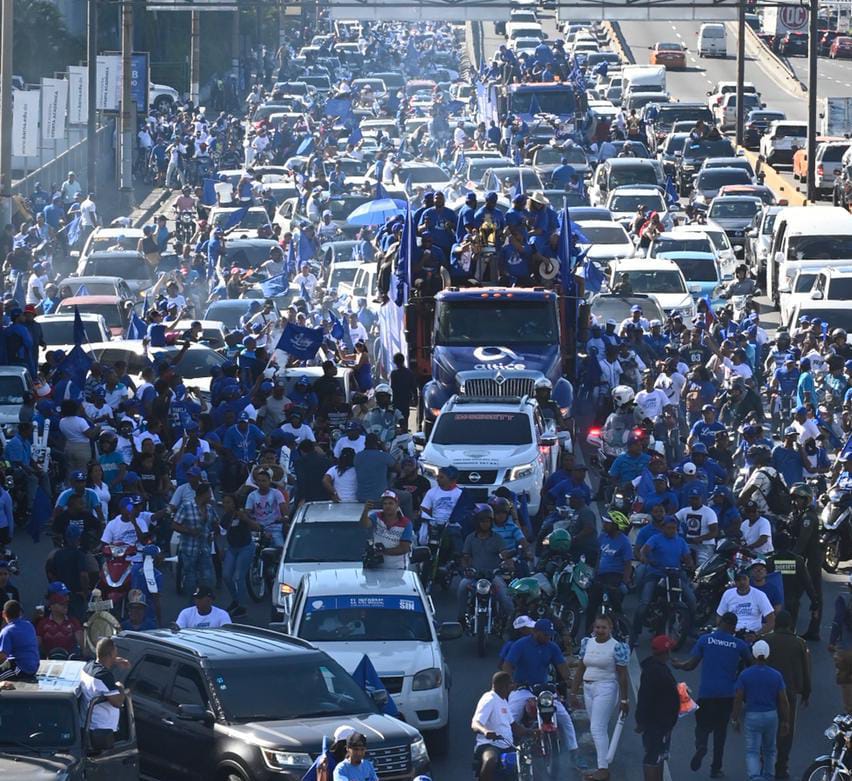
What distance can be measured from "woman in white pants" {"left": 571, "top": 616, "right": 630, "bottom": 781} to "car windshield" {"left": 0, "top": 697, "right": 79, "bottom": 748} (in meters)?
4.61

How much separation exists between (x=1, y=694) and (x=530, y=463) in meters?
13.2

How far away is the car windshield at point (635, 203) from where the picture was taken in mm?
54750

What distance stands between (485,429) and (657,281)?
15719 millimetres

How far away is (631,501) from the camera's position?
25562 millimetres

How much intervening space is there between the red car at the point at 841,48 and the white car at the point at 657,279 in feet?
221

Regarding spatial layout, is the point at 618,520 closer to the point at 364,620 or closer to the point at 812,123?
the point at 364,620

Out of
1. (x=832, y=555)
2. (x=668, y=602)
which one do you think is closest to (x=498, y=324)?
(x=832, y=555)

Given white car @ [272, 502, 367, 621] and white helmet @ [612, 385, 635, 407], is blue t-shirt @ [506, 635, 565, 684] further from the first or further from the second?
white helmet @ [612, 385, 635, 407]

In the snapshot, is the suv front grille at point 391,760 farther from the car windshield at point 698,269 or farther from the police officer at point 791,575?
the car windshield at point 698,269

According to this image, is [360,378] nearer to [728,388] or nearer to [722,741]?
[728,388]

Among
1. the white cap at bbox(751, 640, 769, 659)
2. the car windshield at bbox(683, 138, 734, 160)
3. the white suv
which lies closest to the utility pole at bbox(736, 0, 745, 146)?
the car windshield at bbox(683, 138, 734, 160)

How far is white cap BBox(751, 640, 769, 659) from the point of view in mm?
17766

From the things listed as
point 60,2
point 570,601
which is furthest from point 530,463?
point 60,2

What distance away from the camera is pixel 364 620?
19.2m
